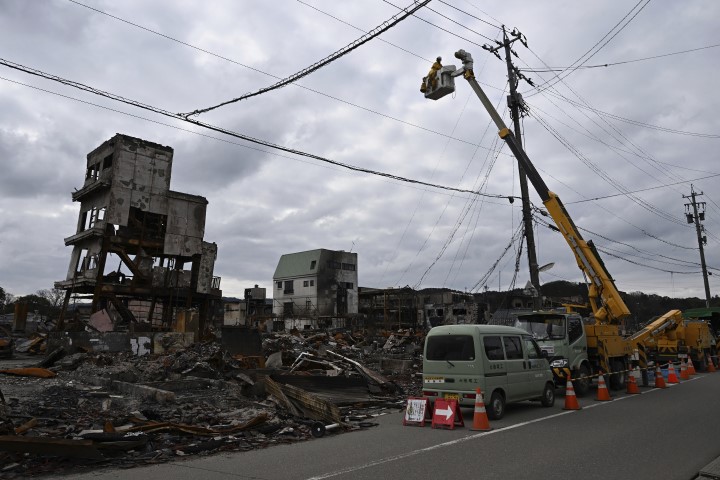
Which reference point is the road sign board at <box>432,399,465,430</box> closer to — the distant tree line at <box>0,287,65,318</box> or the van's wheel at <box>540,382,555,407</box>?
the van's wheel at <box>540,382,555,407</box>

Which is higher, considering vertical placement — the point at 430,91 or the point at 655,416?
the point at 430,91

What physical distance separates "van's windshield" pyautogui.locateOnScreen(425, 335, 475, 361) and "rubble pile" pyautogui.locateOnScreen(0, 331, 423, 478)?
85.6 inches

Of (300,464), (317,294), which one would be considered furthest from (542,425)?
(317,294)

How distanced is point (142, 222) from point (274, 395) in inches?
1033

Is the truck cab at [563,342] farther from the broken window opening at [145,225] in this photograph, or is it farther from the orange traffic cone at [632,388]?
the broken window opening at [145,225]

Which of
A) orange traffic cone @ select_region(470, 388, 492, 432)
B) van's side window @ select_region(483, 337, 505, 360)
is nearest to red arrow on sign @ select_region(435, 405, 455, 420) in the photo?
orange traffic cone @ select_region(470, 388, 492, 432)

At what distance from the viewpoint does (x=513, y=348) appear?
1205cm

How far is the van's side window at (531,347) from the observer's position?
12.7 meters

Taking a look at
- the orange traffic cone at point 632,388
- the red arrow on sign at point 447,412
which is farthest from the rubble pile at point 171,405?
the orange traffic cone at point 632,388

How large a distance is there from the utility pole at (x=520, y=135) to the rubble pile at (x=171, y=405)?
635 cm

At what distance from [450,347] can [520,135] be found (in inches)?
536

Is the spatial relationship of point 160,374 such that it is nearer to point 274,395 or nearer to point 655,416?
point 274,395

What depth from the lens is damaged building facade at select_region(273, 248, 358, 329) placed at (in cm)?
6631

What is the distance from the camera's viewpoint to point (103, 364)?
19281 millimetres
